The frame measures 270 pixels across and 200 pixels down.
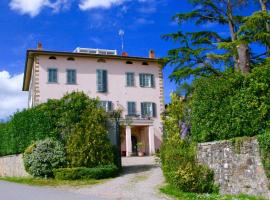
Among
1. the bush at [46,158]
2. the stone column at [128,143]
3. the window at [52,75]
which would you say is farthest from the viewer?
the window at [52,75]

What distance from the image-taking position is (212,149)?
14.2 m

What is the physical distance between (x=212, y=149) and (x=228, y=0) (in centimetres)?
1186

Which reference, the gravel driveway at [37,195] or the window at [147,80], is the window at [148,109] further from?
the gravel driveway at [37,195]

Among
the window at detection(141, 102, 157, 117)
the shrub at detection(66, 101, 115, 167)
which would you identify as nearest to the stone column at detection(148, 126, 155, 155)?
the window at detection(141, 102, 157, 117)

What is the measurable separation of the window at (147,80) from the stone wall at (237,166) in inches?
968

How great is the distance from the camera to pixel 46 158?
62.1 feet

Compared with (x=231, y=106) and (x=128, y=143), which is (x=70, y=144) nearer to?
(x=231, y=106)

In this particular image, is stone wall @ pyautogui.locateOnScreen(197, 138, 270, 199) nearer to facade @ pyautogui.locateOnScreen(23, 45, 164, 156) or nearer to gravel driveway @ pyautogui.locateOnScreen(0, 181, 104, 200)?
gravel driveway @ pyautogui.locateOnScreen(0, 181, 104, 200)

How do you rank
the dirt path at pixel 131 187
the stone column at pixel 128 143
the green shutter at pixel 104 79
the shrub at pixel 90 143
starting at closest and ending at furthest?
the dirt path at pixel 131 187
the shrub at pixel 90 143
the stone column at pixel 128 143
the green shutter at pixel 104 79

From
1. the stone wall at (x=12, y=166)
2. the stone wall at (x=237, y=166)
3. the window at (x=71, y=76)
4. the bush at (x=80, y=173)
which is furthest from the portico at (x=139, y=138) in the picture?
the stone wall at (x=237, y=166)

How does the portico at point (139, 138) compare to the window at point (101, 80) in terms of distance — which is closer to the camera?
the portico at point (139, 138)

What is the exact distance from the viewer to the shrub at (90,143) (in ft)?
61.6

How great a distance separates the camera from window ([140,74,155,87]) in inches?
1535

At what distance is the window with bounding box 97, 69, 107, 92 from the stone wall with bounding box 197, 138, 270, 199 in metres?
23.6
